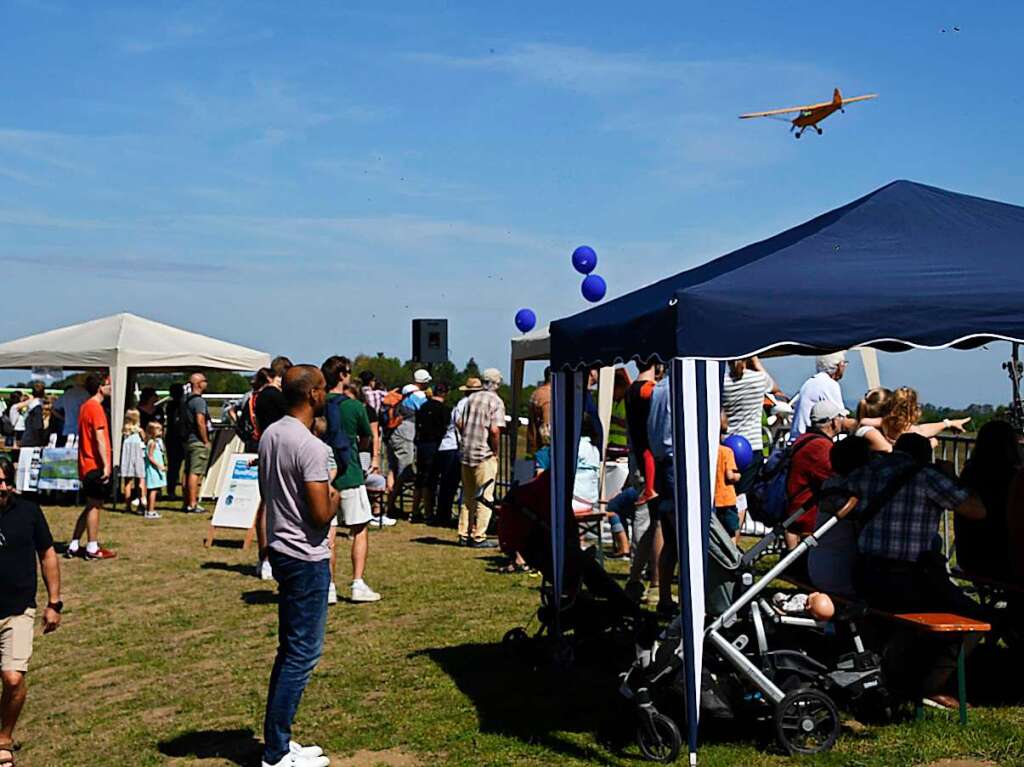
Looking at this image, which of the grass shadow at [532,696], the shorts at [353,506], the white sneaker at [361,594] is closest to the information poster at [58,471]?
the white sneaker at [361,594]

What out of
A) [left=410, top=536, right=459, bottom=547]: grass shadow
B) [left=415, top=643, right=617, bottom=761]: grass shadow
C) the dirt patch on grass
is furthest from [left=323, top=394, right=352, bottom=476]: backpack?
[left=410, top=536, right=459, bottom=547]: grass shadow

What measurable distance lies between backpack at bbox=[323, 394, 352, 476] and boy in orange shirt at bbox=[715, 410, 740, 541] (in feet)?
8.84

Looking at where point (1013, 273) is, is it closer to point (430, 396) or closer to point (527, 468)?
point (527, 468)

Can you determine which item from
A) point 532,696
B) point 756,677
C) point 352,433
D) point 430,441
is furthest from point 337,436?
point 430,441

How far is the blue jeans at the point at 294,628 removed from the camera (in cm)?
566

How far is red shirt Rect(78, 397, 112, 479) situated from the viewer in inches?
503

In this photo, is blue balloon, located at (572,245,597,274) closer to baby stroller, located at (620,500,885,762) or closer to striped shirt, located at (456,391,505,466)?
striped shirt, located at (456,391,505,466)

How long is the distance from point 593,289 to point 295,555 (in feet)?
33.3

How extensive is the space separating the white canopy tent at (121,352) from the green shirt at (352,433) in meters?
8.72

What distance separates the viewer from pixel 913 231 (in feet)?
20.9

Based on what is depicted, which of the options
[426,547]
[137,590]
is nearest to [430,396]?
[426,547]

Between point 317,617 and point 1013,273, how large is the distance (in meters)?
3.52

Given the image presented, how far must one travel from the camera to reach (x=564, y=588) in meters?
7.73

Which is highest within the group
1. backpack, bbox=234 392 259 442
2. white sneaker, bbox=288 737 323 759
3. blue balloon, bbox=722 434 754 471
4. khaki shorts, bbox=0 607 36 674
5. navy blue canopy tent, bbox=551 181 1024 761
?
navy blue canopy tent, bbox=551 181 1024 761
